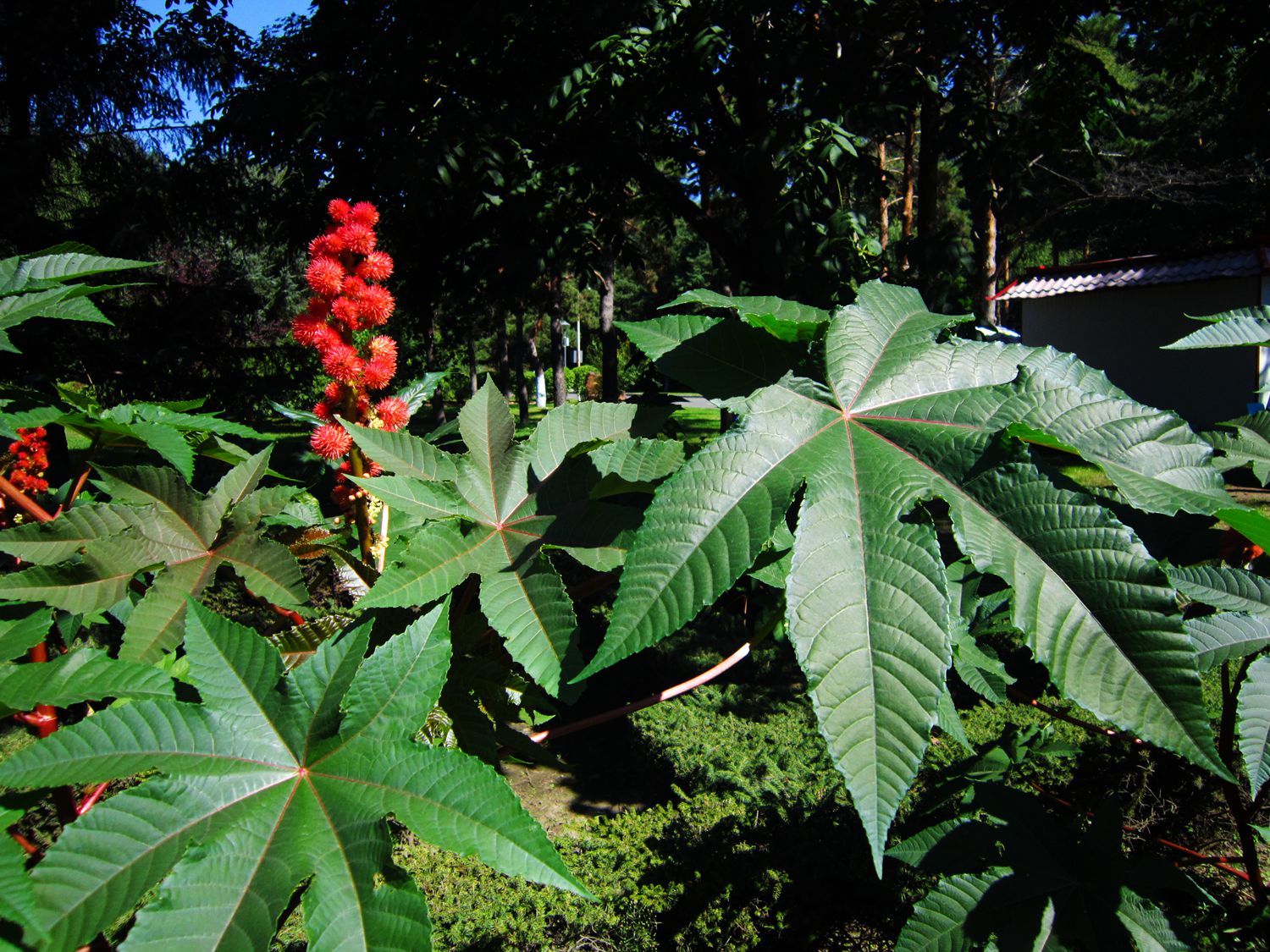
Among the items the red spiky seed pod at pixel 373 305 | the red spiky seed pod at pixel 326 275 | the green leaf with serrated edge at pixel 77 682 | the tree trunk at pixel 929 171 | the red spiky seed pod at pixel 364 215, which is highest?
the tree trunk at pixel 929 171

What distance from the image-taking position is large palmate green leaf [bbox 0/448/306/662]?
1.07 meters

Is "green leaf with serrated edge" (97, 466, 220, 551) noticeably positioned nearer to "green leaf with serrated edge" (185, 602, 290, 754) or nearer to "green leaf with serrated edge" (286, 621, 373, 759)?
"green leaf with serrated edge" (185, 602, 290, 754)

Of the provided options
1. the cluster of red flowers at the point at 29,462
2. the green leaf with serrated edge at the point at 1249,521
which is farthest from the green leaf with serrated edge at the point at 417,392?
the green leaf with serrated edge at the point at 1249,521

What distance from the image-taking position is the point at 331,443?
54.4 inches

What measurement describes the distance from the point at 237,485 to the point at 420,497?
353mm

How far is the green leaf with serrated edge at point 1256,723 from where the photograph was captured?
1104 millimetres

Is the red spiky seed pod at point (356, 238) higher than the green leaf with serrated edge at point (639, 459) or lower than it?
higher

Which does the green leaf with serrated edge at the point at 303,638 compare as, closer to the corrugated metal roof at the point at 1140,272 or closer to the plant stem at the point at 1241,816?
the plant stem at the point at 1241,816

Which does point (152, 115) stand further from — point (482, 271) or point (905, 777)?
point (905, 777)

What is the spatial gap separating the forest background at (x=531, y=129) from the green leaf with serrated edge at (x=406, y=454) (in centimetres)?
324

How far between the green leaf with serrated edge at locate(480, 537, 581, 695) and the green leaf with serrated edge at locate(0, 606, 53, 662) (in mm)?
615

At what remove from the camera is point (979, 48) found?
7.49 meters

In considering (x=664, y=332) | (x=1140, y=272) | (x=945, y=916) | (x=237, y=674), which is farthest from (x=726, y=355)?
(x=1140, y=272)

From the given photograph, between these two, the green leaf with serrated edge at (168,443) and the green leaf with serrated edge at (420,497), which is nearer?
the green leaf with serrated edge at (420,497)
